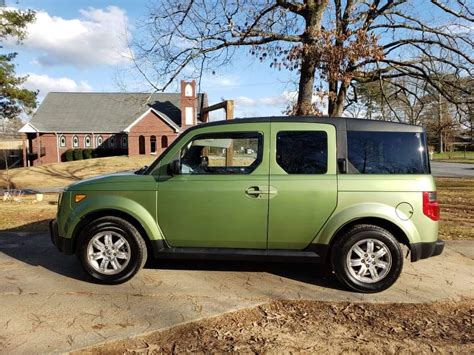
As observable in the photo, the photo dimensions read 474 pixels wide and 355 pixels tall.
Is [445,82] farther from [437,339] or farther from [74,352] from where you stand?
[74,352]

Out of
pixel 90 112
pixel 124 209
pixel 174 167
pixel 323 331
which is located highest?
pixel 90 112

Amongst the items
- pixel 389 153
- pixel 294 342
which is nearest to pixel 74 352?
pixel 294 342

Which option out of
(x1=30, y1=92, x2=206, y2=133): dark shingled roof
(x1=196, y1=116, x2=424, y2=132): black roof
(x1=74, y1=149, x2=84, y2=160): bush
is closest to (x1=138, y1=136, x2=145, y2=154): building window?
(x1=30, y1=92, x2=206, y2=133): dark shingled roof

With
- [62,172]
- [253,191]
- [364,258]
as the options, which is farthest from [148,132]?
[364,258]

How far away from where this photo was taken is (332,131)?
4926 mm

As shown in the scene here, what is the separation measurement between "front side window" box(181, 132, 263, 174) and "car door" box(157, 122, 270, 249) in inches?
0.5

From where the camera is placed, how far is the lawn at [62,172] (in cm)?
2423

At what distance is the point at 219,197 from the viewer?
16.0 ft

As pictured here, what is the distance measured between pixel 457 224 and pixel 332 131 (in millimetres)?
5306

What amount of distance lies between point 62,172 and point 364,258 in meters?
29.7

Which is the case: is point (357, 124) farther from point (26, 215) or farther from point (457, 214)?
point (26, 215)

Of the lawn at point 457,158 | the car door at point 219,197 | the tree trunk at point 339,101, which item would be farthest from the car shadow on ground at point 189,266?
the lawn at point 457,158

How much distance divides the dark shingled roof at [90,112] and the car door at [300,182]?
137 feet

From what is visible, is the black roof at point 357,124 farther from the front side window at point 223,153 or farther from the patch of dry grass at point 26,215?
the patch of dry grass at point 26,215
